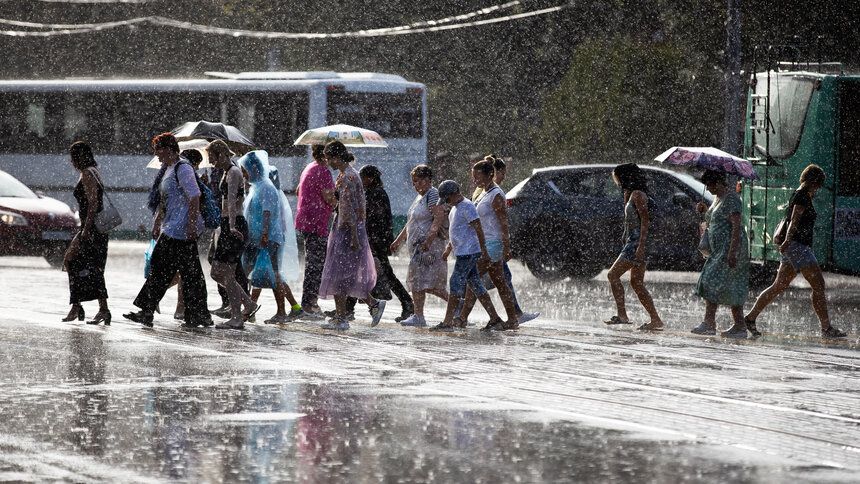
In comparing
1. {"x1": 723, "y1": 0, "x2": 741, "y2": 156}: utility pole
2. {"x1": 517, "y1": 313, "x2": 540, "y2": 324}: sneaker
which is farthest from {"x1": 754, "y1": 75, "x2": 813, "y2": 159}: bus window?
{"x1": 517, "y1": 313, "x2": 540, "y2": 324}: sneaker

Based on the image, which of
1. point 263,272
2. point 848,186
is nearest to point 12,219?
point 263,272

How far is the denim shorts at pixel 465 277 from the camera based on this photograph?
12.6 meters

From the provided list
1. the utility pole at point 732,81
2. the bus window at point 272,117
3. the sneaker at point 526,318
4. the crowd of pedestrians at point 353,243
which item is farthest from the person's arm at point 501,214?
the bus window at point 272,117

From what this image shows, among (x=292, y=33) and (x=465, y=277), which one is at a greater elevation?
(x=292, y=33)

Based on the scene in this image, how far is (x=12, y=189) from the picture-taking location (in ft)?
74.4

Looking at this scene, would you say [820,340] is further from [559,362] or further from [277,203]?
[277,203]

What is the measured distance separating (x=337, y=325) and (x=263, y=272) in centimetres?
91

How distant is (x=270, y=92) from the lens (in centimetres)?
2784

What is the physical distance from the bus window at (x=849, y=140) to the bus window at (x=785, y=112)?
19.2 inches

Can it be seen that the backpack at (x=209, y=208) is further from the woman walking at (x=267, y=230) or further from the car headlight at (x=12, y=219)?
the car headlight at (x=12, y=219)

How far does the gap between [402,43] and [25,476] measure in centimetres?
3497

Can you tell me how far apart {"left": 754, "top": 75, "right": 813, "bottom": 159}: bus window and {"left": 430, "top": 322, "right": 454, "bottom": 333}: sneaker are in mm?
7146

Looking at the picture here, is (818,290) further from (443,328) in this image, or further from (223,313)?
(223,313)

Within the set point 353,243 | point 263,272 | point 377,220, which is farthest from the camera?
point 377,220
